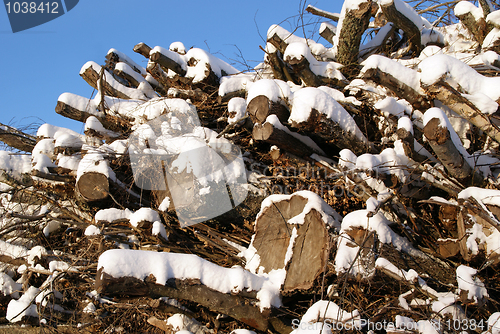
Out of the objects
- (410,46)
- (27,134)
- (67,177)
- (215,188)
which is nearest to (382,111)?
(215,188)

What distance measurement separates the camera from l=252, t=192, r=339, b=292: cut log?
264 cm

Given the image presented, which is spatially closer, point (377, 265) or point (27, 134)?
point (377, 265)

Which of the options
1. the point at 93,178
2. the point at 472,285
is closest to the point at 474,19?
the point at 472,285

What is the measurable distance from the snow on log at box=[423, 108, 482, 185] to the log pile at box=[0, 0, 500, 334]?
18 millimetres

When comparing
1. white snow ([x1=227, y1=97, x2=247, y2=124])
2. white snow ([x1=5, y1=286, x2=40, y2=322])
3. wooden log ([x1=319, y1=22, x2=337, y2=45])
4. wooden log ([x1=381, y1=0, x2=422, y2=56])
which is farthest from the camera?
wooden log ([x1=319, y1=22, x2=337, y2=45])

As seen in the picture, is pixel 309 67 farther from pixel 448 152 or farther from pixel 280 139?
pixel 448 152

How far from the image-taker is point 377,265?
253 cm

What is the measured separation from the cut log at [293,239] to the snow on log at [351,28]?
9.33 feet

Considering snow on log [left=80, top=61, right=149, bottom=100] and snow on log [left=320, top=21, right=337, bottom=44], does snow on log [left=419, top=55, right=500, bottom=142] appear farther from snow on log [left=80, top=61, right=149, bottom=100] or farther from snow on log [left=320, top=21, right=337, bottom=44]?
snow on log [left=80, top=61, right=149, bottom=100]

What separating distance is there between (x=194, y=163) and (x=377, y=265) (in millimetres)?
1902

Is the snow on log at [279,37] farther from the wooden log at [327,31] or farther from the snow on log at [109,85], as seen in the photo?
A: the snow on log at [109,85]

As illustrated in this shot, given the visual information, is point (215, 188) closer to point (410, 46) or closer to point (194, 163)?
point (194, 163)

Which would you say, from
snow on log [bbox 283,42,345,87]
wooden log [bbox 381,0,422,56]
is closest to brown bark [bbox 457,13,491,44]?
wooden log [bbox 381,0,422,56]

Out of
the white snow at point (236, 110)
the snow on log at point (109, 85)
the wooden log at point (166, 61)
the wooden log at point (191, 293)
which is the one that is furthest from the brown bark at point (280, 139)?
the snow on log at point (109, 85)
